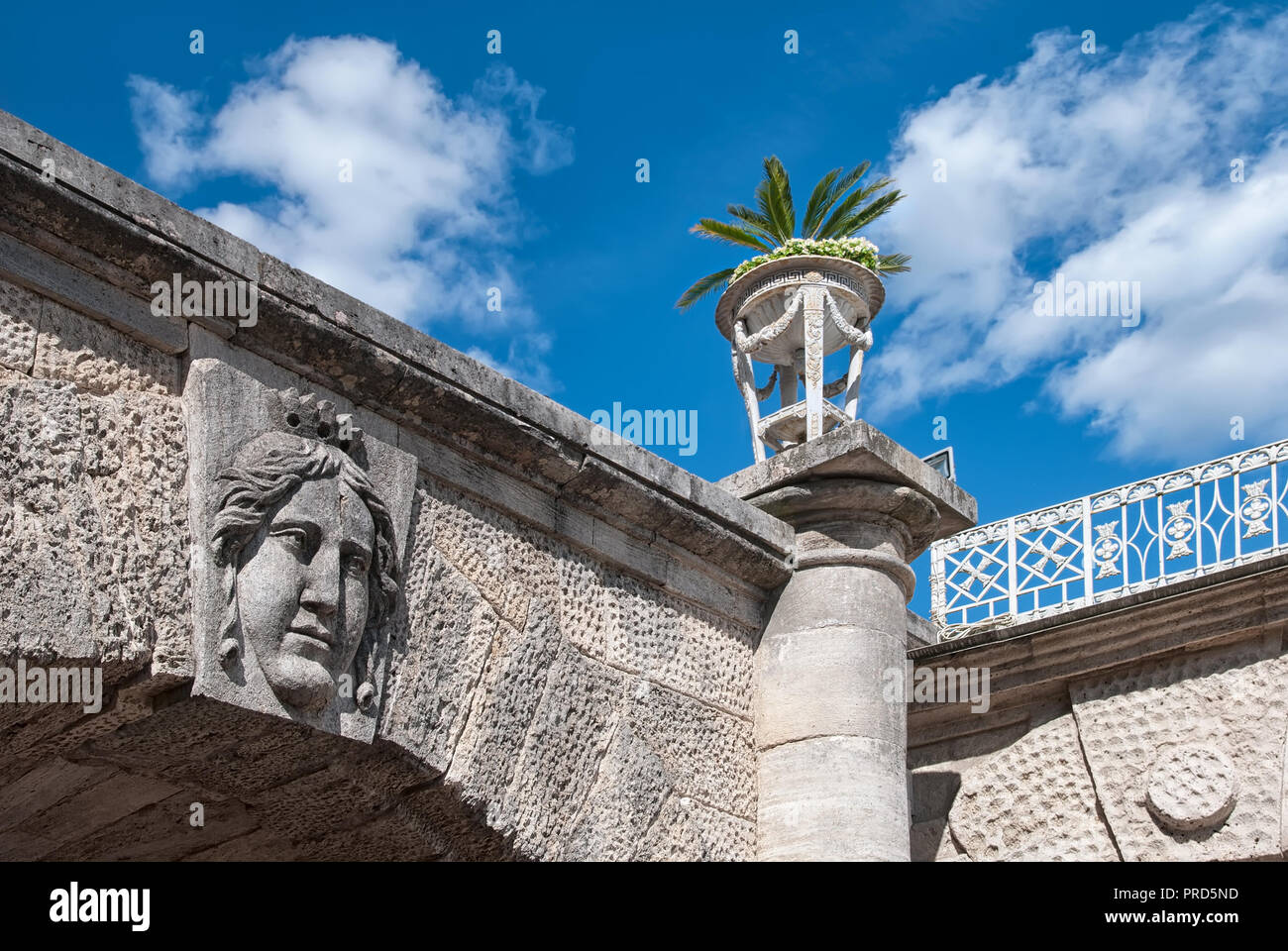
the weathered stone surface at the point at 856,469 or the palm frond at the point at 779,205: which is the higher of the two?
the palm frond at the point at 779,205

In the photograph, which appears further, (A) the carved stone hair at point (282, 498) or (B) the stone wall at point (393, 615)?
(A) the carved stone hair at point (282, 498)

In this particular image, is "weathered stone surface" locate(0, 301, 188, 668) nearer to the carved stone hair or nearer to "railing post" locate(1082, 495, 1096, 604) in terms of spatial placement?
the carved stone hair

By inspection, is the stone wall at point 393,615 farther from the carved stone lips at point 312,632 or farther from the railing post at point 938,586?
the railing post at point 938,586

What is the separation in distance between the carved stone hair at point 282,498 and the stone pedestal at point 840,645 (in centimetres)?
154

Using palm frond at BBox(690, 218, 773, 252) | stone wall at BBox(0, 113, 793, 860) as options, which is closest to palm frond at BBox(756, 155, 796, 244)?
palm frond at BBox(690, 218, 773, 252)

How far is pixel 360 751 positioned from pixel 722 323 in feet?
13.3

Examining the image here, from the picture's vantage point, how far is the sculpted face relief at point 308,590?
3492 millimetres

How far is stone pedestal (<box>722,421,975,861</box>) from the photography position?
4.73m

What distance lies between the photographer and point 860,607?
4.98 metres

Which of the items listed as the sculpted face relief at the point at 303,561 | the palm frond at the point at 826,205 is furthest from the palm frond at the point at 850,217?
the sculpted face relief at the point at 303,561

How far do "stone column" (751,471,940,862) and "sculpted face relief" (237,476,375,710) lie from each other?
1620 millimetres

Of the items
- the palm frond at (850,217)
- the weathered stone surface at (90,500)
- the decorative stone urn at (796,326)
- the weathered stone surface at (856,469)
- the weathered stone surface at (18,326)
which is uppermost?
the palm frond at (850,217)
